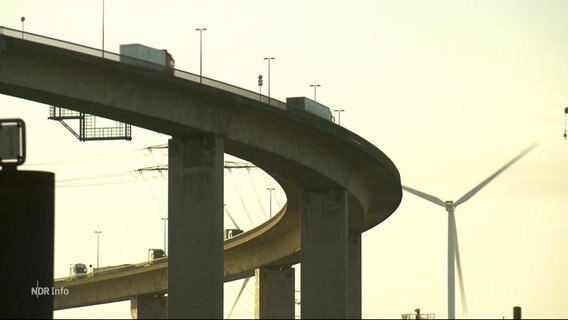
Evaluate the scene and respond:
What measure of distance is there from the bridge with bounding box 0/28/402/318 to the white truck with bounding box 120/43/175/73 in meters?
1.02

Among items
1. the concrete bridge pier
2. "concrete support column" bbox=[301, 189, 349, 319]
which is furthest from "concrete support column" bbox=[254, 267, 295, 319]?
"concrete support column" bbox=[301, 189, 349, 319]

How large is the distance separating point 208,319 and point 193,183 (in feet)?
29.0

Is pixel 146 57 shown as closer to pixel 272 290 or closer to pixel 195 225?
pixel 195 225

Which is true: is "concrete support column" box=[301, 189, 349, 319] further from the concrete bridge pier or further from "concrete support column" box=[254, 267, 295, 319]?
"concrete support column" box=[254, 267, 295, 319]

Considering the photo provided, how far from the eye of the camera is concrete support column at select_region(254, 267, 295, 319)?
632 feet

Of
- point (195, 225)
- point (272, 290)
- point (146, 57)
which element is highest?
point (146, 57)

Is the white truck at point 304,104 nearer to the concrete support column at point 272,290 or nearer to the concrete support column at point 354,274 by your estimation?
the concrete support column at point 354,274

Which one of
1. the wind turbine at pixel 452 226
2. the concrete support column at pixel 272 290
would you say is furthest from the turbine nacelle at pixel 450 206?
the concrete support column at pixel 272 290

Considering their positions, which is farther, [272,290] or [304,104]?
[272,290]

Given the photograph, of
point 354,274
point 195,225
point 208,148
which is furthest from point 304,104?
point 354,274

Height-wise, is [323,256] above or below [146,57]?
below

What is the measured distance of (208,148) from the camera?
89.5 meters

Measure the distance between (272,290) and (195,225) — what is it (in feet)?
353

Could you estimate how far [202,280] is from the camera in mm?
89250
